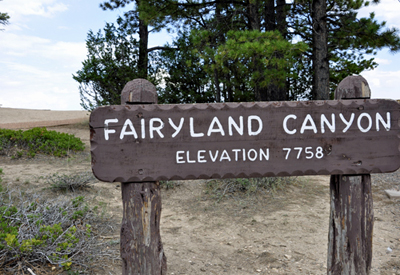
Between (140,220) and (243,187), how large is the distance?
3.55m

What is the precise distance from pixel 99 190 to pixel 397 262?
13.8 ft

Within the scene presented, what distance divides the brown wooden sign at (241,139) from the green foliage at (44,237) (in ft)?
4.27

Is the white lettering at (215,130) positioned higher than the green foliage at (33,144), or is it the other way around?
the white lettering at (215,130)

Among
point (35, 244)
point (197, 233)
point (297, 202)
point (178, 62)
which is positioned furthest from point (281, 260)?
point (178, 62)

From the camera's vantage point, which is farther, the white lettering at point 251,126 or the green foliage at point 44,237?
the green foliage at point 44,237

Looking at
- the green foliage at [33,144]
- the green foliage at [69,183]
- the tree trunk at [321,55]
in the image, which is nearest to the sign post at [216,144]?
the green foliage at [69,183]

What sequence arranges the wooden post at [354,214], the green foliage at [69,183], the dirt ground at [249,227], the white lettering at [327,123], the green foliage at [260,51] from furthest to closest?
the green foliage at [260,51] < the green foliage at [69,183] < the dirt ground at [249,227] < the wooden post at [354,214] < the white lettering at [327,123]

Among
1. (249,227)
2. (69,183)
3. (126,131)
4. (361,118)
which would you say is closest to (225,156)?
(126,131)

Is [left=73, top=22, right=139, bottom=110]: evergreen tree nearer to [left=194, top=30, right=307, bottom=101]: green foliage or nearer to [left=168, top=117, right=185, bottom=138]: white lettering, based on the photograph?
[left=194, top=30, right=307, bottom=101]: green foliage

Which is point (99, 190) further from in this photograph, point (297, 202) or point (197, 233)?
point (297, 202)

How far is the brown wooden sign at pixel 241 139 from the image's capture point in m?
2.03

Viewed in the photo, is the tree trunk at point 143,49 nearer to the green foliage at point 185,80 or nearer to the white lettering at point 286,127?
the green foliage at point 185,80

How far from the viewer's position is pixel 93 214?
4207mm

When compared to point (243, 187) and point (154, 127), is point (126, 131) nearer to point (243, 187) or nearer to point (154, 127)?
point (154, 127)
